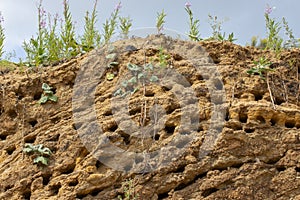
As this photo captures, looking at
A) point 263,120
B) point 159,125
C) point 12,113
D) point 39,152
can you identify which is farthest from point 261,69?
point 12,113

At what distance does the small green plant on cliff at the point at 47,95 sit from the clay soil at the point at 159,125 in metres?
0.05

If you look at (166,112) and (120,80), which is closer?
(166,112)

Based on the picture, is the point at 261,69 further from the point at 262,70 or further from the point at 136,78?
the point at 136,78

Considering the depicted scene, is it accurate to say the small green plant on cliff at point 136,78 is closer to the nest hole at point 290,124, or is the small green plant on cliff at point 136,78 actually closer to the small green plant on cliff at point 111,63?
the small green plant on cliff at point 111,63

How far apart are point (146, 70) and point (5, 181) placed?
5.60ft

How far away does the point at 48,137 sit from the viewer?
16.0ft

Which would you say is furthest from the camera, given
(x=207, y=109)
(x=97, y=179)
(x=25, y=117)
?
(x=25, y=117)

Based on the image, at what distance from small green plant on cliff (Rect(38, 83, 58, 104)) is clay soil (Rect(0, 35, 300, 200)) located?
0.05 meters

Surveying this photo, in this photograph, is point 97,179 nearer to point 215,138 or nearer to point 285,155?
point 215,138

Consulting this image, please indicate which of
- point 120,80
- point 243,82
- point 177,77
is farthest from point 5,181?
point 243,82

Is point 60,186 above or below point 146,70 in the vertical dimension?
below

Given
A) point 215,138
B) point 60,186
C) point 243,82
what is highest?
point 243,82

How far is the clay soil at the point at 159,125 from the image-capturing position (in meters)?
4.42

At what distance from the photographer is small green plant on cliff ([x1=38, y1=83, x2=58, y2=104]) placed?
515 centimetres
